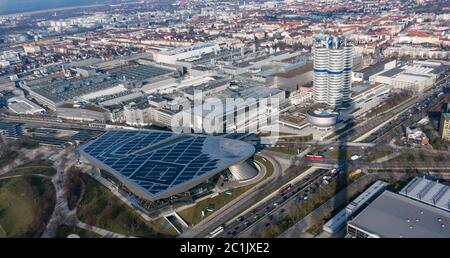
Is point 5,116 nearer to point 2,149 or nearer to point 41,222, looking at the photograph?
point 2,149

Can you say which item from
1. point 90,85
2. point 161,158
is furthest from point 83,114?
point 161,158

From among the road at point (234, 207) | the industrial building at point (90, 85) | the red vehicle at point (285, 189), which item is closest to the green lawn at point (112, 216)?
the road at point (234, 207)

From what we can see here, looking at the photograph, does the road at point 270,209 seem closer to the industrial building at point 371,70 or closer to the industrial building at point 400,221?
Answer: the industrial building at point 400,221

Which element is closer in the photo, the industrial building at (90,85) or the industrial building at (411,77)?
the industrial building at (411,77)

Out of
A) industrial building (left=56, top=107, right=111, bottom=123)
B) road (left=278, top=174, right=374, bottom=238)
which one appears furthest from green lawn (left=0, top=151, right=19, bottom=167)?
road (left=278, top=174, right=374, bottom=238)

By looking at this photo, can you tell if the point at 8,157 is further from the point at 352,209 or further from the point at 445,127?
the point at 445,127

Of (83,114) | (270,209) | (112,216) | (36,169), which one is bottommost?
(36,169)
